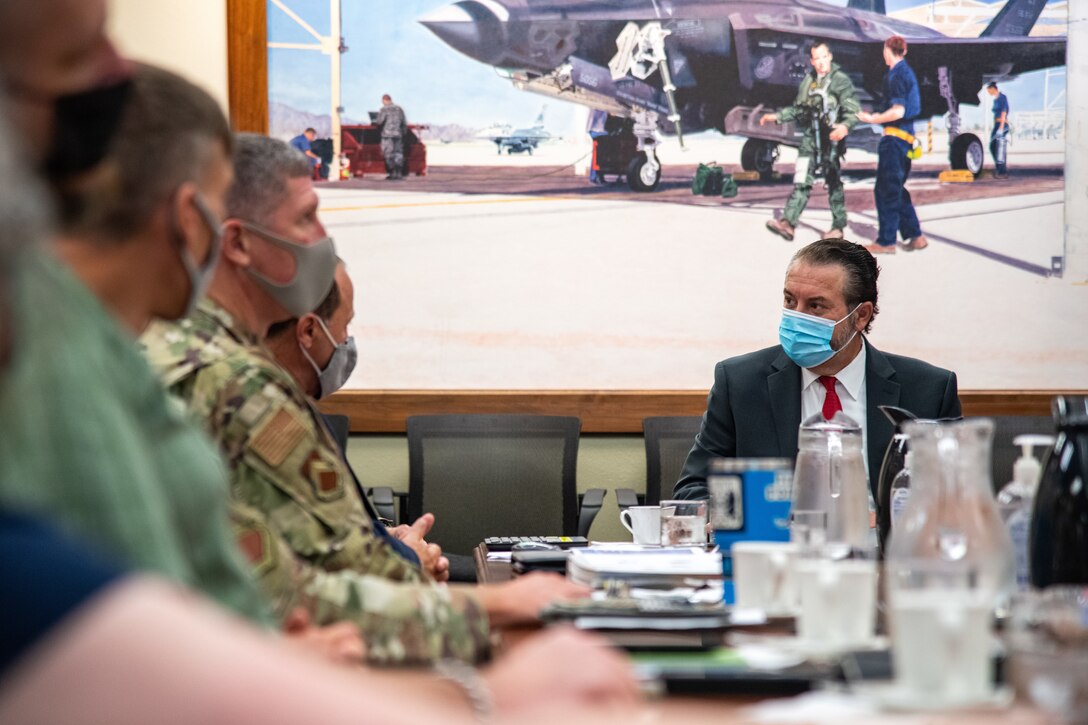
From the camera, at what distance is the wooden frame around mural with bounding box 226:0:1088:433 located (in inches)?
173

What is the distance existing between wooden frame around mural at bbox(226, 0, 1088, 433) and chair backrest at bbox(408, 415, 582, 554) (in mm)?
410

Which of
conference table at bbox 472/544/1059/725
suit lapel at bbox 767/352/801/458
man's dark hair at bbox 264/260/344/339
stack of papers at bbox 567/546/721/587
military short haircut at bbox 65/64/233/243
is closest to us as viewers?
conference table at bbox 472/544/1059/725

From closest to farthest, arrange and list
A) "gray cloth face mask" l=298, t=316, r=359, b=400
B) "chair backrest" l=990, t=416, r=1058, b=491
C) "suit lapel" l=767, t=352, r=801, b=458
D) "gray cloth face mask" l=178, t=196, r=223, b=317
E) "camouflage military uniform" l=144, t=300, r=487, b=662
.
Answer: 1. "gray cloth face mask" l=178, t=196, r=223, b=317
2. "camouflage military uniform" l=144, t=300, r=487, b=662
3. "gray cloth face mask" l=298, t=316, r=359, b=400
4. "suit lapel" l=767, t=352, r=801, b=458
5. "chair backrest" l=990, t=416, r=1058, b=491

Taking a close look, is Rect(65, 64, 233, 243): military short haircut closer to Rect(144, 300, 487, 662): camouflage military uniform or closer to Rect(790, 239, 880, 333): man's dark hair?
Rect(144, 300, 487, 662): camouflage military uniform

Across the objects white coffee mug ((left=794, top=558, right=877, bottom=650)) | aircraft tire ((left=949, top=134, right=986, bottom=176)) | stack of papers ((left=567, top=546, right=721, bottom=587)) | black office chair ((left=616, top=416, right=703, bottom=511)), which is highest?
aircraft tire ((left=949, top=134, right=986, bottom=176))

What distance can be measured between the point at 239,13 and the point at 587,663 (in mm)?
4016

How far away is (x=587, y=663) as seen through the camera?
35.4 inches

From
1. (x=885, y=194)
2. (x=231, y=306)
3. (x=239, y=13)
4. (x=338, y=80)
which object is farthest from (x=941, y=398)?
(x=239, y=13)

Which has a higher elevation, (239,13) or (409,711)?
(239,13)

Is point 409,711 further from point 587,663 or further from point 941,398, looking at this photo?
point 941,398

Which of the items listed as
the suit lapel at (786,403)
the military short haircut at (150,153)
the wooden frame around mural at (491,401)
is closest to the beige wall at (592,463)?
the wooden frame around mural at (491,401)

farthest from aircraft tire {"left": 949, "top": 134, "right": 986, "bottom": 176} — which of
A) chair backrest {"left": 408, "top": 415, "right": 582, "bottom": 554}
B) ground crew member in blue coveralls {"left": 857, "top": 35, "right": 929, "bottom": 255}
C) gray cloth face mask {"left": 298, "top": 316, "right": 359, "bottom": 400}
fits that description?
gray cloth face mask {"left": 298, "top": 316, "right": 359, "bottom": 400}

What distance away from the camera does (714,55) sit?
4.48 m

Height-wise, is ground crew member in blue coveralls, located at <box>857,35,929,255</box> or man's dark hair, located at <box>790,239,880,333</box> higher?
ground crew member in blue coveralls, located at <box>857,35,929,255</box>
